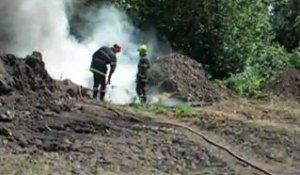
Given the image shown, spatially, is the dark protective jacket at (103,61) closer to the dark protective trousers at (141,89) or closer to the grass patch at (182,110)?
the dark protective trousers at (141,89)

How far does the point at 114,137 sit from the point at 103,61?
14.4 feet

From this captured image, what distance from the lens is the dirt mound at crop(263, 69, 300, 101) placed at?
19.2 meters

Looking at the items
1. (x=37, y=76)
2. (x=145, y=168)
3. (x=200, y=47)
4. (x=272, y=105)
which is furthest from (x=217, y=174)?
(x=200, y=47)

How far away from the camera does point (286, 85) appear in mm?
19500

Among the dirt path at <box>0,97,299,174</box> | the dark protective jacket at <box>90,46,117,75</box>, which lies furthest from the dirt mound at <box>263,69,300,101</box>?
the dirt path at <box>0,97,299,174</box>

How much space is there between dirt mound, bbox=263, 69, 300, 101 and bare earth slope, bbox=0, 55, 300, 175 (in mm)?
3203

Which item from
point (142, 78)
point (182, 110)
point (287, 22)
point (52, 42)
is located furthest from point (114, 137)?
point (287, 22)

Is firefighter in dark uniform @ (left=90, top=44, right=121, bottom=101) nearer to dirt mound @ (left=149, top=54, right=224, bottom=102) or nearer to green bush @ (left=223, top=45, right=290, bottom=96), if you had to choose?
dirt mound @ (left=149, top=54, right=224, bottom=102)

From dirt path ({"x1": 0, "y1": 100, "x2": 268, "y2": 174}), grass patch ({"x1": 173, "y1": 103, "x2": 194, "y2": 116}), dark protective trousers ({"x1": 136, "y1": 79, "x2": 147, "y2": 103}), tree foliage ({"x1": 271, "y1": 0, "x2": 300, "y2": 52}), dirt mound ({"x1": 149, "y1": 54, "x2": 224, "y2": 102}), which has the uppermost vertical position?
tree foliage ({"x1": 271, "y1": 0, "x2": 300, "y2": 52})

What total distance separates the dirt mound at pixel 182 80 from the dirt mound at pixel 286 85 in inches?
62.2

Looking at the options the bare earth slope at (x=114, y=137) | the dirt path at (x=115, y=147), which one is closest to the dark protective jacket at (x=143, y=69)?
the bare earth slope at (x=114, y=137)

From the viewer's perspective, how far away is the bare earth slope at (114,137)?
11141mm

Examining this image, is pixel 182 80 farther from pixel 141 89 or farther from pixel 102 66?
pixel 102 66

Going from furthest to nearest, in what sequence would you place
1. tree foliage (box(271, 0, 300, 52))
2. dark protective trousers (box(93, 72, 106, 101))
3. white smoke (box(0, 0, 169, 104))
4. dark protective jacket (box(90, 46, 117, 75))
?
tree foliage (box(271, 0, 300, 52)) → white smoke (box(0, 0, 169, 104)) → dark protective trousers (box(93, 72, 106, 101)) → dark protective jacket (box(90, 46, 117, 75))
